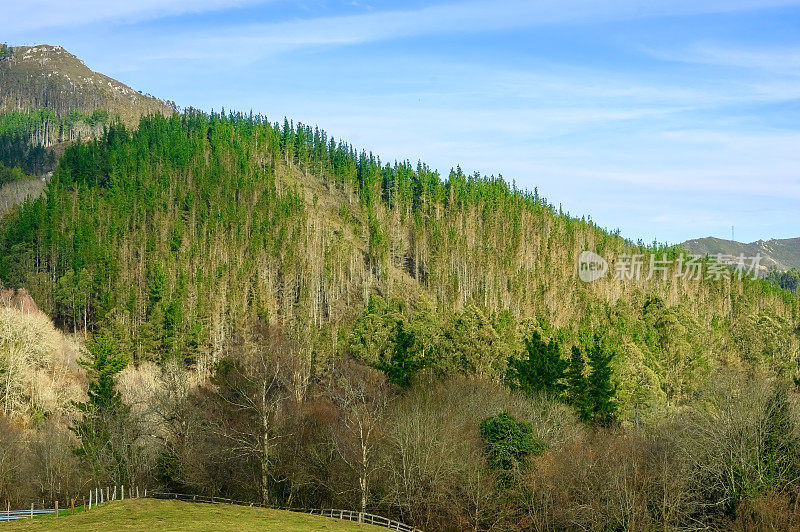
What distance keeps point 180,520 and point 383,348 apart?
155 feet

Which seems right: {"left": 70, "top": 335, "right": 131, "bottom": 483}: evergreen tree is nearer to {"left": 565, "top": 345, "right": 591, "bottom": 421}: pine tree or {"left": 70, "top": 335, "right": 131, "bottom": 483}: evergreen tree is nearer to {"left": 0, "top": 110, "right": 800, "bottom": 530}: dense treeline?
{"left": 0, "top": 110, "right": 800, "bottom": 530}: dense treeline

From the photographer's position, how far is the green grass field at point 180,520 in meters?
33.6

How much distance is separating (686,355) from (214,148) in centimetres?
12175

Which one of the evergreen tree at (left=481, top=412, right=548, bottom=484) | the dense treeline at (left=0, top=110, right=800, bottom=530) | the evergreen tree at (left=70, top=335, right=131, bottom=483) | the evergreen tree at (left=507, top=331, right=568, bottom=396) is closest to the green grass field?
the dense treeline at (left=0, top=110, right=800, bottom=530)

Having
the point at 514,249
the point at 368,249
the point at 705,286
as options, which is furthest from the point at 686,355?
the point at 705,286

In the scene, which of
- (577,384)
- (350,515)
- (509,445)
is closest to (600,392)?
(577,384)

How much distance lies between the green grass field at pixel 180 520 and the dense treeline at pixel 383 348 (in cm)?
661

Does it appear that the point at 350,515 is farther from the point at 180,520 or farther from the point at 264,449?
the point at 180,520

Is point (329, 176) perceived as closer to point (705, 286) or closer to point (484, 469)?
point (705, 286)

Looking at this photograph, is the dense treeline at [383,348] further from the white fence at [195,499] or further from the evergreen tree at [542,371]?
the white fence at [195,499]

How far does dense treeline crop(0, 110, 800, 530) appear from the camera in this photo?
46.4 m

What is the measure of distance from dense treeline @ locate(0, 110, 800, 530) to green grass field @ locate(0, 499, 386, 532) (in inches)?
260

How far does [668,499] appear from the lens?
43906 millimetres

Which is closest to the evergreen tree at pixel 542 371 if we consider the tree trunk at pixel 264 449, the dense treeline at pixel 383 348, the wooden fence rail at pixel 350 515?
the dense treeline at pixel 383 348
